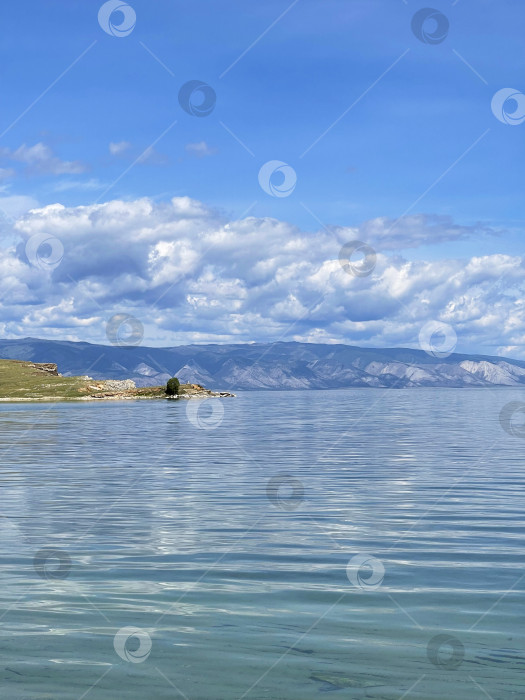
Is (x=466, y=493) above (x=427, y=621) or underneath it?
above

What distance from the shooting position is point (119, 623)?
15469mm

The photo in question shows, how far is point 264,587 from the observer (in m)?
18.4

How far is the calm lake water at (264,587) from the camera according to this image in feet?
41.3

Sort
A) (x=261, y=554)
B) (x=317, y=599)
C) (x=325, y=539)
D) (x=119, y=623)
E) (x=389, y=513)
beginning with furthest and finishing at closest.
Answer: (x=389, y=513), (x=325, y=539), (x=261, y=554), (x=317, y=599), (x=119, y=623)

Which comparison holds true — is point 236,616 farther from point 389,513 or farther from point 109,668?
point 389,513

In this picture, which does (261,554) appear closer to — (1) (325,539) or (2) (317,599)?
Result: (1) (325,539)

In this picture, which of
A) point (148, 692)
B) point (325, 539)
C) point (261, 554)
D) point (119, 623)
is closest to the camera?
point (148, 692)

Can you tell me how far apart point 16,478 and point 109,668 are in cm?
3218

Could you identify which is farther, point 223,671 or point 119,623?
point 119,623

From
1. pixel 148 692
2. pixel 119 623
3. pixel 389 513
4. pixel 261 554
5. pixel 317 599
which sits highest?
pixel 389 513

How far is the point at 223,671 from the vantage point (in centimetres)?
1277

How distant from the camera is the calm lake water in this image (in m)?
12.6

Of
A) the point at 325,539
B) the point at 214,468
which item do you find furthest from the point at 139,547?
the point at 214,468

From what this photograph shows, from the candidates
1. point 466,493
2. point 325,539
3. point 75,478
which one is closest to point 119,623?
point 325,539
